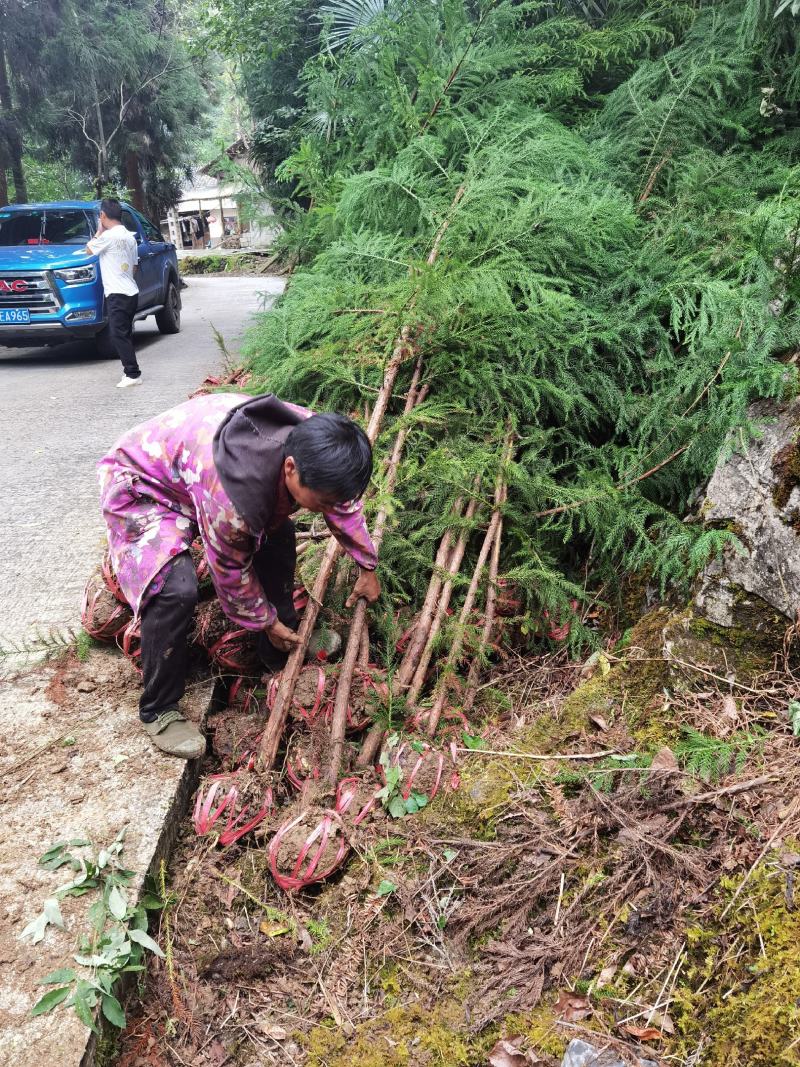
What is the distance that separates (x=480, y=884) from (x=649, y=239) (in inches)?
140

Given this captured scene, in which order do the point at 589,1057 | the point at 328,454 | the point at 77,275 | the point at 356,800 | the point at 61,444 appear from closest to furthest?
the point at 589,1057
the point at 328,454
the point at 356,800
the point at 61,444
the point at 77,275

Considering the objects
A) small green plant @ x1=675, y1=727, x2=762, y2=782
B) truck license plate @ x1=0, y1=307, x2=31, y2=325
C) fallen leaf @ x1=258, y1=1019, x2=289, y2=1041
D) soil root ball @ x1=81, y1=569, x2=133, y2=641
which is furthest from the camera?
truck license plate @ x1=0, y1=307, x2=31, y2=325

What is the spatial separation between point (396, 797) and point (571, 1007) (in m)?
0.99

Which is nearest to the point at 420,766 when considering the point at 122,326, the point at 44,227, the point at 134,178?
the point at 122,326

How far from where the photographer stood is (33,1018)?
1939 mm

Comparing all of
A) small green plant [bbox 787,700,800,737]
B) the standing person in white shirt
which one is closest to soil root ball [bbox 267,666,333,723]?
small green plant [bbox 787,700,800,737]

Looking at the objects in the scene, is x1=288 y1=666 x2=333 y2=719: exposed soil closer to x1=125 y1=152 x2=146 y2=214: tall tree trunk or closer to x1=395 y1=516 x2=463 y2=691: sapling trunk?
x1=395 y1=516 x2=463 y2=691: sapling trunk

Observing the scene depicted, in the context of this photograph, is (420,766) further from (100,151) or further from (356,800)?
(100,151)

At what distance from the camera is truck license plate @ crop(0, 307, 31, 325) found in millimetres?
8898

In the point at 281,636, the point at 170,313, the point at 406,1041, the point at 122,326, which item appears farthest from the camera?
the point at 170,313

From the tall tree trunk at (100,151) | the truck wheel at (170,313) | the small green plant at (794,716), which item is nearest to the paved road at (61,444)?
the truck wheel at (170,313)

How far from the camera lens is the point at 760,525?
2.82 m

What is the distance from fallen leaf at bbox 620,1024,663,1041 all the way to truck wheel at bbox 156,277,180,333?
11588 mm

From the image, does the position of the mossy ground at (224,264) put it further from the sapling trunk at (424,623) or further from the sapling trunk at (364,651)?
the sapling trunk at (364,651)
